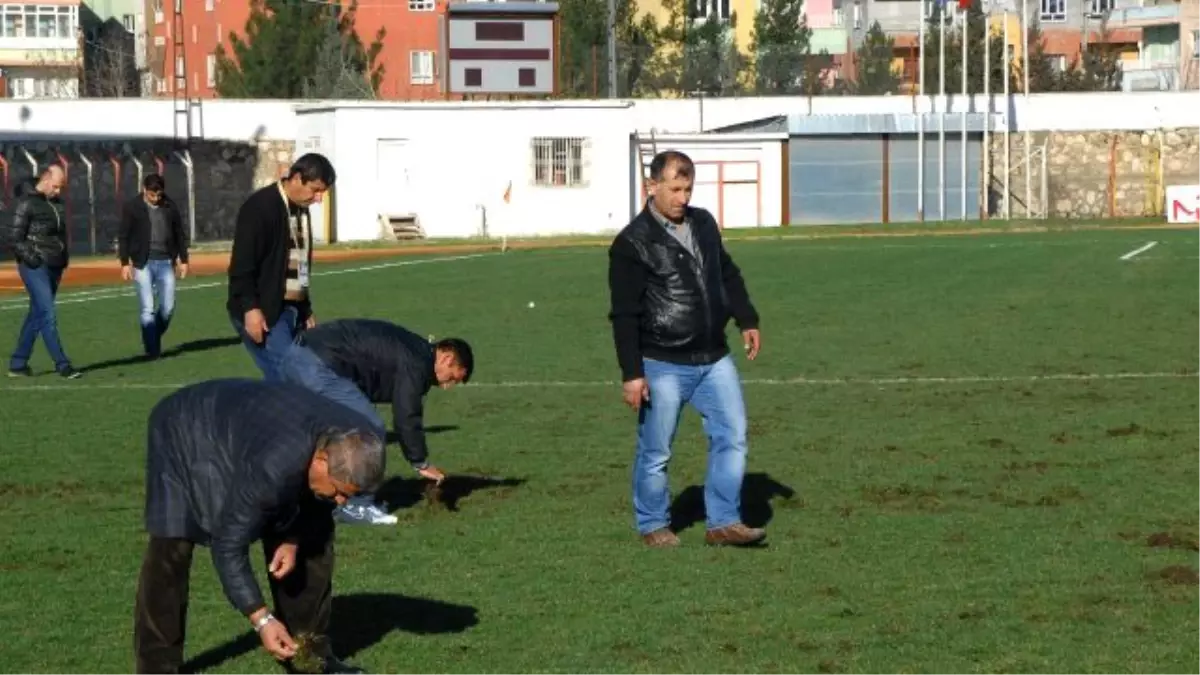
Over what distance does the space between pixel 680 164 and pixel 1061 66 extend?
3944 inches

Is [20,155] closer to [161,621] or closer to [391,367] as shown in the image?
[391,367]

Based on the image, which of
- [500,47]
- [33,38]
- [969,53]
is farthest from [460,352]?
[33,38]

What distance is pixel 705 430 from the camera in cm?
1135

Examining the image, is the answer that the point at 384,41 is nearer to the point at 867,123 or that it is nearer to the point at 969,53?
the point at 969,53

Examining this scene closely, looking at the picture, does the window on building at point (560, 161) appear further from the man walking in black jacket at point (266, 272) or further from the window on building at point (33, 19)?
the window on building at point (33, 19)

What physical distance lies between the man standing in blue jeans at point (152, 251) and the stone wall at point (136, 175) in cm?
3154

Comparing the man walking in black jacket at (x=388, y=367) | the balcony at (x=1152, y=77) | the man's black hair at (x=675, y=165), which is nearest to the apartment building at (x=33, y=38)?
the balcony at (x=1152, y=77)

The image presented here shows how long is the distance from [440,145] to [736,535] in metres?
47.9

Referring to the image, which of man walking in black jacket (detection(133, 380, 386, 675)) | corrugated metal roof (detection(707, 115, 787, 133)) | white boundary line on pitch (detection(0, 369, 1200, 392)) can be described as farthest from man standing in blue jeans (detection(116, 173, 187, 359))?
corrugated metal roof (detection(707, 115, 787, 133))

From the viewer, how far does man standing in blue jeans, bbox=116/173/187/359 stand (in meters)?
23.0

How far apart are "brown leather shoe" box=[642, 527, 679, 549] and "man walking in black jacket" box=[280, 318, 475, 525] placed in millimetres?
1295

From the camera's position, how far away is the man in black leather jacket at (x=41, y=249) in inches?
816

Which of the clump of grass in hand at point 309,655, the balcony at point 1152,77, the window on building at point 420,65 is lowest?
the clump of grass in hand at point 309,655

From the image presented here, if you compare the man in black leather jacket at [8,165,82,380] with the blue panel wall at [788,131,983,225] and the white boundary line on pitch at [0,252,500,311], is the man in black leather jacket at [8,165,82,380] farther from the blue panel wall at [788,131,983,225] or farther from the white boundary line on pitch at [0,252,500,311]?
the blue panel wall at [788,131,983,225]
